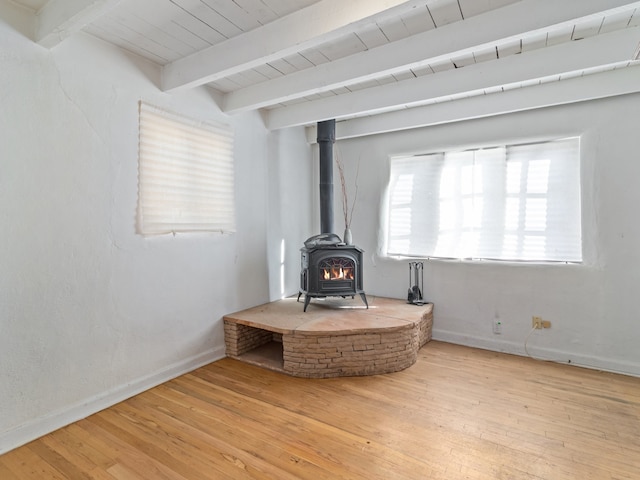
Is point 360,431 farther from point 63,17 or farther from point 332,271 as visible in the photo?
point 63,17

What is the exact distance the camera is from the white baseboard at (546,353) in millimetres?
2734

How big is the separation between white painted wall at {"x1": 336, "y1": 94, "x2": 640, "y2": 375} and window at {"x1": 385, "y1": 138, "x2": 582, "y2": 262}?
10 cm

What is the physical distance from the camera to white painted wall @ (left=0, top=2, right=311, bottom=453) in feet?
6.10

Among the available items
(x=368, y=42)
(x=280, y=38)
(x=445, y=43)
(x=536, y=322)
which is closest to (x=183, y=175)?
(x=280, y=38)

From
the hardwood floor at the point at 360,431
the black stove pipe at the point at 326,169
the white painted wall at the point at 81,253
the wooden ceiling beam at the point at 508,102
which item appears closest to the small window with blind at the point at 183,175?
the white painted wall at the point at 81,253

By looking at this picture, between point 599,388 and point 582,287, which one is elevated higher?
point 582,287

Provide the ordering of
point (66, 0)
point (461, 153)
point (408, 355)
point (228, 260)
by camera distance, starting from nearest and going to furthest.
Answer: point (66, 0)
point (408, 355)
point (228, 260)
point (461, 153)

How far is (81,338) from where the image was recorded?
84.0 inches

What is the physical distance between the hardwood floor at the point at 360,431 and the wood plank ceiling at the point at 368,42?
219 centimetres

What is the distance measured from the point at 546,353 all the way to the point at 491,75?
2.39 m

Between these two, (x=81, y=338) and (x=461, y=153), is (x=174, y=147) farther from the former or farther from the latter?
(x=461, y=153)

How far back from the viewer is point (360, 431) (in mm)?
1972

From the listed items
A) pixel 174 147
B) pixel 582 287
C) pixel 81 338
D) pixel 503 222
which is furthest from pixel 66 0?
pixel 582 287

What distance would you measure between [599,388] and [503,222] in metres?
1.48
